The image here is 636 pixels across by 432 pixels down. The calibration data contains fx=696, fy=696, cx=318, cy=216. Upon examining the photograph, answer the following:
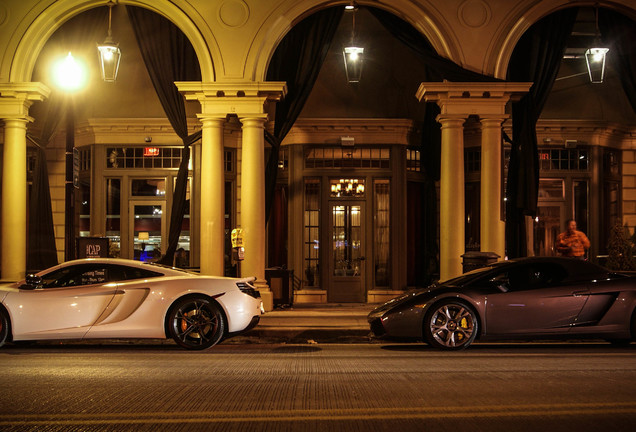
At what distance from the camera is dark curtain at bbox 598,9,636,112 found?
15578 mm

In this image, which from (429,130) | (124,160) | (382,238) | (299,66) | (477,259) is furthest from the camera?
(124,160)

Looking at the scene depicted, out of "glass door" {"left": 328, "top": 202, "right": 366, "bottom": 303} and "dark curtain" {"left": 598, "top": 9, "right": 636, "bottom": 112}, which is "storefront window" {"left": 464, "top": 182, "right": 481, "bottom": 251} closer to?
"glass door" {"left": 328, "top": 202, "right": 366, "bottom": 303}

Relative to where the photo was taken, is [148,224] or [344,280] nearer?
[344,280]

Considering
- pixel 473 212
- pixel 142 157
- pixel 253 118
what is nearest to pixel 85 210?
pixel 142 157

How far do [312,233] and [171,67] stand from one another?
17.8ft

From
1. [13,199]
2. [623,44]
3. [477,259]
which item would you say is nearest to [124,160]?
[13,199]

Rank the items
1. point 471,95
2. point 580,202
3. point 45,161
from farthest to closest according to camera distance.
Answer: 1. point 580,202
2. point 45,161
3. point 471,95

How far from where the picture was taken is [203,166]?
1476 centimetres

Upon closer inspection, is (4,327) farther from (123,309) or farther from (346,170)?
(346,170)

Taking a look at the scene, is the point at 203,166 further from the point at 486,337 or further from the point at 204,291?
the point at 486,337

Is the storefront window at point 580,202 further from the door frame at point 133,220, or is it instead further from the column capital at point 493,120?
the door frame at point 133,220

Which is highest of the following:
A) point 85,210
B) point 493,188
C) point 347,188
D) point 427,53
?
point 427,53

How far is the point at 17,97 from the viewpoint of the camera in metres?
14.8

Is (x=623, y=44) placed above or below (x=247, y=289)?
above
